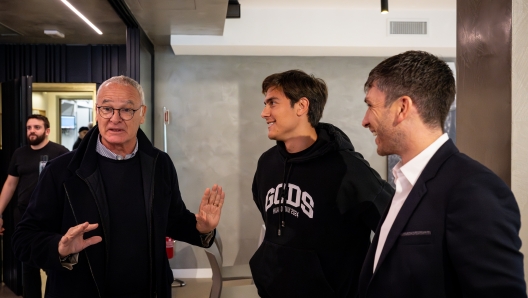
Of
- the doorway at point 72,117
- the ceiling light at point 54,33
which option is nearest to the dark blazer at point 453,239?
the ceiling light at point 54,33

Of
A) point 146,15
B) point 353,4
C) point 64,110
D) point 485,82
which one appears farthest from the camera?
point 64,110

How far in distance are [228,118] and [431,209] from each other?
15.4ft

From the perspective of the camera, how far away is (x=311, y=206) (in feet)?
6.23

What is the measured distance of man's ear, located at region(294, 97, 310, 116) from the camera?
2107 millimetres

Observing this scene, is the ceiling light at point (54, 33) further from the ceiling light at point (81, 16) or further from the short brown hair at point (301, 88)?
the short brown hair at point (301, 88)

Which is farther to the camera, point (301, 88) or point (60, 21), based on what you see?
point (60, 21)

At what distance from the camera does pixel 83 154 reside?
191 centimetres

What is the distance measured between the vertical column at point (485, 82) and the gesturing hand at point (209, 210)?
1.05 metres

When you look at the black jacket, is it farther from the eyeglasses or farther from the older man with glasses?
the eyeglasses

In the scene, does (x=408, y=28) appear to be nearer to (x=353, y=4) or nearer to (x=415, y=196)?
(x=353, y=4)

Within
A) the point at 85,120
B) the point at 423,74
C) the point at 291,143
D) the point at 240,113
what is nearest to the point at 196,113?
the point at 240,113

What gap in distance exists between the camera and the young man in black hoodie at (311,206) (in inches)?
72.8

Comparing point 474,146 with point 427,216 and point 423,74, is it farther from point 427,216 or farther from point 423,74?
point 427,216

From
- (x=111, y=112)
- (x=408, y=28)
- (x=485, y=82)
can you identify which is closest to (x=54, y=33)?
(x=111, y=112)
